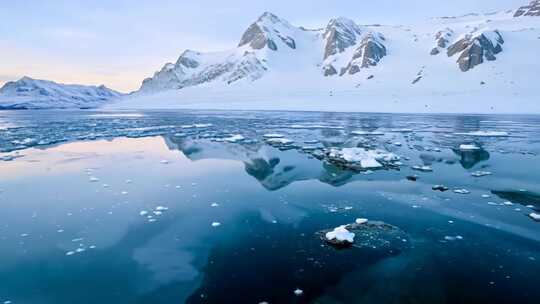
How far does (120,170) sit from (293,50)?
138m

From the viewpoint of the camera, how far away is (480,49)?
80938mm

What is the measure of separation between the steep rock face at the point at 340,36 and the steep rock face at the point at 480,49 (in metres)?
48.9

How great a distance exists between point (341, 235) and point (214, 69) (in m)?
155

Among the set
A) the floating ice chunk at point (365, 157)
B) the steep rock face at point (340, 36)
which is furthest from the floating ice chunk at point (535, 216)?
the steep rock face at point (340, 36)

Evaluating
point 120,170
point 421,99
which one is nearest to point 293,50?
point 421,99

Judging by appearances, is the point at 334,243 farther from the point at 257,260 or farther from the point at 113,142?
the point at 113,142

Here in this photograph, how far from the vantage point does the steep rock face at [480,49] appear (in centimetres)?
7962

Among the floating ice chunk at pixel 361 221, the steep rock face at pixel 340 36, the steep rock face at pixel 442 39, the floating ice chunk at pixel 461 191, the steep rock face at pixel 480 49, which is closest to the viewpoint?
the floating ice chunk at pixel 361 221

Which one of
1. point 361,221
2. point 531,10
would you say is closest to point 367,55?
point 531,10

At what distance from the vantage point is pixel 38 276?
5.91m

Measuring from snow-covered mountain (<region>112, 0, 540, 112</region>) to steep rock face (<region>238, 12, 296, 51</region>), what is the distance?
0.59m

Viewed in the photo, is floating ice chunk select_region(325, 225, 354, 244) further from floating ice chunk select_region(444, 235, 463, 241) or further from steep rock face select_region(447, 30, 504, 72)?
steep rock face select_region(447, 30, 504, 72)

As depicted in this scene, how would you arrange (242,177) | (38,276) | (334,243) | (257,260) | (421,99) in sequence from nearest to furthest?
(38,276) → (257,260) → (334,243) → (242,177) → (421,99)

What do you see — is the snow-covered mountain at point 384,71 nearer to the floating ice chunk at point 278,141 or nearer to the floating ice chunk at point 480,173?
the floating ice chunk at point 278,141
